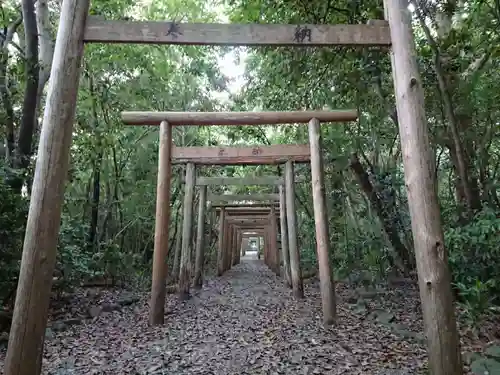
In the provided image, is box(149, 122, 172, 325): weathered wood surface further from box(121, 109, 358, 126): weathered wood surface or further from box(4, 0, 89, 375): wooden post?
box(4, 0, 89, 375): wooden post

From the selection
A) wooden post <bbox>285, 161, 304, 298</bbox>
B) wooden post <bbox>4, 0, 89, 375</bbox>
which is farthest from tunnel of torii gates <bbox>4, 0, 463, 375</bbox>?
wooden post <bbox>285, 161, 304, 298</bbox>

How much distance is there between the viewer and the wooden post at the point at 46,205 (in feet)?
9.78

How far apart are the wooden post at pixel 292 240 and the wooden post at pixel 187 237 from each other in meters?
2.25

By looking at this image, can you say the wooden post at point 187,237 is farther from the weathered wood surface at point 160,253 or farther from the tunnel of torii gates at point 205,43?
the tunnel of torii gates at point 205,43

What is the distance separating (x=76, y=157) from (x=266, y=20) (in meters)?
5.23

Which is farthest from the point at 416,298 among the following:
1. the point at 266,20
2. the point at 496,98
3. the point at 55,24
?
the point at 55,24

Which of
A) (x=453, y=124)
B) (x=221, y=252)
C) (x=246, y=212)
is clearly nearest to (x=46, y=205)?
(x=453, y=124)

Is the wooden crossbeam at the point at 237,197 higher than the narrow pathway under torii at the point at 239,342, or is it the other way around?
the wooden crossbeam at the point at 237,197

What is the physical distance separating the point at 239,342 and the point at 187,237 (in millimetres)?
4000

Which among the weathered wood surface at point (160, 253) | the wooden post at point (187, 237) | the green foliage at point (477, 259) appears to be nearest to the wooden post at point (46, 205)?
the weathered wood surface at point (160, 253)

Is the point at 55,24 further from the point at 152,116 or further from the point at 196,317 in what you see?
the point at 196,317

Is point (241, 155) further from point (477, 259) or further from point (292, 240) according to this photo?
point (477, 259)

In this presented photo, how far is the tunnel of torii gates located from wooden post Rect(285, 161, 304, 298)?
5.46 metres

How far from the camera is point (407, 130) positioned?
3.48 m
